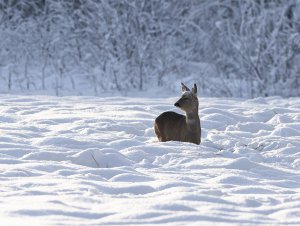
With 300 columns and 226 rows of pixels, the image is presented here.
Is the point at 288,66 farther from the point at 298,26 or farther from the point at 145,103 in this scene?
the point at 145,103

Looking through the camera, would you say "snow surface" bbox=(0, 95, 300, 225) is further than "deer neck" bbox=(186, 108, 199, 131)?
No

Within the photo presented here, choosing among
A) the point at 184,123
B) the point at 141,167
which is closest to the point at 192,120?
the point at 184,123

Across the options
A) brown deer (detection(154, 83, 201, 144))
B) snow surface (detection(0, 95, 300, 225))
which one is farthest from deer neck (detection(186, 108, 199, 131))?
snow surface (detection(0, 95, 300, 225))

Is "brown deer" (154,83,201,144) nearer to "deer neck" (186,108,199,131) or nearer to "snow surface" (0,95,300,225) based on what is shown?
"deer neck" (186,108,199,131)

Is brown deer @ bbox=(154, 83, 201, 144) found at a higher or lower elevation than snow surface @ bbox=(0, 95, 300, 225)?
higher

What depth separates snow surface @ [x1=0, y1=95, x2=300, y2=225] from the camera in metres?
4.23

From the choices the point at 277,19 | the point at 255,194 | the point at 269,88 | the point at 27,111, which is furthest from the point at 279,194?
the point at 277,19

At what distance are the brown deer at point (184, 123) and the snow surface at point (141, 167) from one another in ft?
0.61

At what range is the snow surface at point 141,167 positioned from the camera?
423 centimetres

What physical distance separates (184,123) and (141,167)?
4.65 feet

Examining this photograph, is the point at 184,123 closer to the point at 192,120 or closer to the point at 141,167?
the point at 192,120

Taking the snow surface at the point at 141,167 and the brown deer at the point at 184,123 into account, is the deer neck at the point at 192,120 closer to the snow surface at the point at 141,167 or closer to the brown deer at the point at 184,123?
the brown deer at the point at 184,123

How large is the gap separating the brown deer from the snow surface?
0.18 meters

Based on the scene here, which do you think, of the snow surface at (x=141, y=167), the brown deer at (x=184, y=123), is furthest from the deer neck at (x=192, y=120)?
the snow surface at (x=141, y=167)
